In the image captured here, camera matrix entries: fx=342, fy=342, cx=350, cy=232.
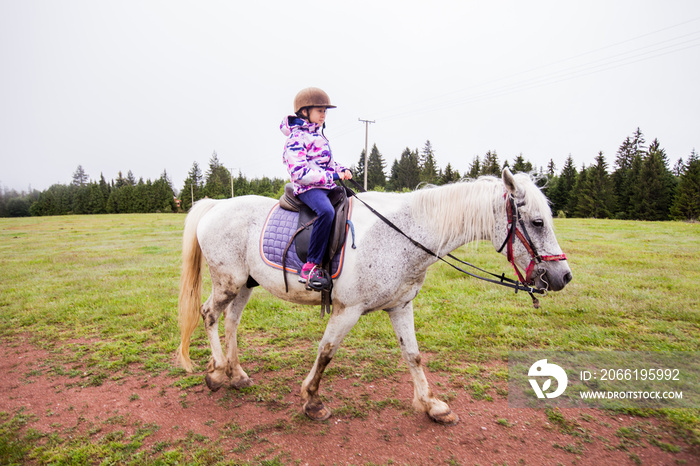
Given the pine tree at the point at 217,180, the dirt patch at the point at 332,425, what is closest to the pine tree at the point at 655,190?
the dirt patch at the point at 332,425

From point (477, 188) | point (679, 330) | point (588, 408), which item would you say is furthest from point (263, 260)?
point (679, 330)

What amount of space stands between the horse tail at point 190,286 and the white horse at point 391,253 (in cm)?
29

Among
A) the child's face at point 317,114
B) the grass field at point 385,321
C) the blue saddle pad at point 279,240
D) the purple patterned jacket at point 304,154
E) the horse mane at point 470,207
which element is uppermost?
the child's face at point 317,114

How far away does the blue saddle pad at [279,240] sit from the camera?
3.58 meters

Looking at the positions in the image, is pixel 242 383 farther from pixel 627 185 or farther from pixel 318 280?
pixel 627 185

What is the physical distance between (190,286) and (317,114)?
278 cm

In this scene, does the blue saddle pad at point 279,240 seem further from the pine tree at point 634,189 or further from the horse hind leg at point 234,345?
the pine tree at point 634,189

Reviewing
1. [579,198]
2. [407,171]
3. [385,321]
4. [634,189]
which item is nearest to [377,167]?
[407,171]

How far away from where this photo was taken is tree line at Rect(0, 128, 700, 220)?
45562 millimetres

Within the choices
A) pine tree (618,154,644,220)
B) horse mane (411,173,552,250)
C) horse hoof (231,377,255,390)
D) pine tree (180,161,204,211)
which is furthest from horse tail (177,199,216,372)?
pine tree (180,161,204,211)

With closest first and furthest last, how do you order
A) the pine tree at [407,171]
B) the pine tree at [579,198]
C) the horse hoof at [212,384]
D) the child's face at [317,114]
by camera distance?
1. the child's face at [317,114]
2. the horse hoof at [212,384]
3. the pine tree at [579,198]
4. the pine tree at [407,171]

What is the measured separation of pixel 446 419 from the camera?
3.45m

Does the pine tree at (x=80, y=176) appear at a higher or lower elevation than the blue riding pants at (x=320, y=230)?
higher

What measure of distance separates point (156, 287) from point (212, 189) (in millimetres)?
62329
